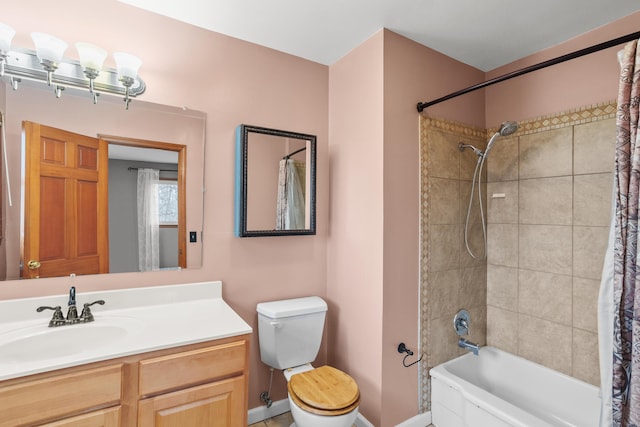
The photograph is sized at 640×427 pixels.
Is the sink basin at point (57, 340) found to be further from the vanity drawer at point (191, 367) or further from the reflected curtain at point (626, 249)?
the reflected curtain at point (626, 249)

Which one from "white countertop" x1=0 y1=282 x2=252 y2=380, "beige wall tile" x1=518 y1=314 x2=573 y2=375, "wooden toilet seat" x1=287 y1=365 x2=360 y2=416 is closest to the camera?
"white countertop" x1=0 y1=282 x2=252 y2=380

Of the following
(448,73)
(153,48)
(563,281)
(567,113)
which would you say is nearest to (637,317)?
(563,281)

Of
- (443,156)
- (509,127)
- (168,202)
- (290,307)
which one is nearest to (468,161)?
(443,156)

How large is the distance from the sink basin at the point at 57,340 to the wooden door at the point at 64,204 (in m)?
0.29

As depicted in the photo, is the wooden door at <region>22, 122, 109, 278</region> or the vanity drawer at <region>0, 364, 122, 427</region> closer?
the vanity drawer at <region>0, 364, 122, 427</region>

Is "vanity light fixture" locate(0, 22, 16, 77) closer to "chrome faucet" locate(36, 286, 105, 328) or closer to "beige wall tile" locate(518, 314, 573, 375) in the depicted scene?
"chrome faucet" locate(36, 286, 105, 328)

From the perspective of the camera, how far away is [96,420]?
118 centimetres

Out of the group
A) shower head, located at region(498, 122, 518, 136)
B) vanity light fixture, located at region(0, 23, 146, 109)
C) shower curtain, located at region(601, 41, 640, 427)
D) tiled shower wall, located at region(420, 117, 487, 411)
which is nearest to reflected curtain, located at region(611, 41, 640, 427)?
shower curtain, located at region(601, 41, 640, 427)

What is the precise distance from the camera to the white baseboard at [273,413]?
6.56 feet

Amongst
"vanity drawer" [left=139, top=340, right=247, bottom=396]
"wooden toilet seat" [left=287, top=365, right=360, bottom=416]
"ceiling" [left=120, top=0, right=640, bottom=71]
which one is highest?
"ceiling" [left=120, top=0, right=640, bottom=71]

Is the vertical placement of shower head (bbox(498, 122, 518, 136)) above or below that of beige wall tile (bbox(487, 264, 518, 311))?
above

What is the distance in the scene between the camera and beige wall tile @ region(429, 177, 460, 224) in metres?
2.12

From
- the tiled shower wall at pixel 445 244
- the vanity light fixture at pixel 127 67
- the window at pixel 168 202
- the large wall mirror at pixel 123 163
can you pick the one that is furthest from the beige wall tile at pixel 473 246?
the vanity light fixture at pixel 127 67

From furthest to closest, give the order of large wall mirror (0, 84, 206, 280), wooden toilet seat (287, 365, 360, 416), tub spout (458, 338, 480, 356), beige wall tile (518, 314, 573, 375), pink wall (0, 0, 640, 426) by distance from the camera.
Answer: tub spout (458, 338, 480, 356)
beige wall tile (518, 314, 573, 375)
pink wall (0, 0, 640, 426)
wooden toilet seat (287, 365, 360, 416)
large wall mirror (0, 84, 206, 280)
